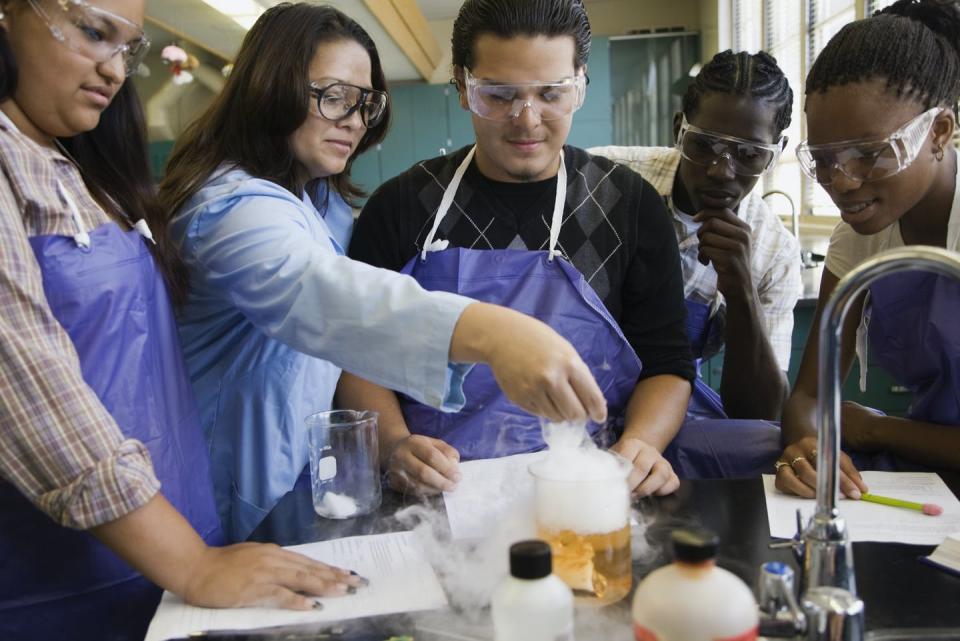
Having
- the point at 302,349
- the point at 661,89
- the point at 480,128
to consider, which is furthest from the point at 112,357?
the point at 661,89

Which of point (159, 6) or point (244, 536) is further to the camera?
point (159, 6)

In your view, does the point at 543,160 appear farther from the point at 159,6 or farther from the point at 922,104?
the point at 159,6

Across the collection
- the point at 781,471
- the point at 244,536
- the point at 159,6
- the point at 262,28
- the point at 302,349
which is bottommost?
the point at 244,536

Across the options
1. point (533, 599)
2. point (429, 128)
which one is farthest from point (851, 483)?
point (429, 128)

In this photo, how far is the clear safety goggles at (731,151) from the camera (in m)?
1.96

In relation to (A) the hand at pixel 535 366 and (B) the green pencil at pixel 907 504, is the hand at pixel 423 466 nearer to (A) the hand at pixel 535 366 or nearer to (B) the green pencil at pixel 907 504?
(A) the hand at pixel 535 366

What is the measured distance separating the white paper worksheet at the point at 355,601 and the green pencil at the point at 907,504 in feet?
2.26

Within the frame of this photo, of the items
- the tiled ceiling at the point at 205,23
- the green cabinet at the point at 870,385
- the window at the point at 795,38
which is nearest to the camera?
the green cabinet at the point at 870,385

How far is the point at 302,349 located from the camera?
3.59 feet

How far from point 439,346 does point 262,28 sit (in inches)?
31.4

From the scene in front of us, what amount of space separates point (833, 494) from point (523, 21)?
39.3 inches

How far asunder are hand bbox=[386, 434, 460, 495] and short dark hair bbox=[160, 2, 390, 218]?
549 mm

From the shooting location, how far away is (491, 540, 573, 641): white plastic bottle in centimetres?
69

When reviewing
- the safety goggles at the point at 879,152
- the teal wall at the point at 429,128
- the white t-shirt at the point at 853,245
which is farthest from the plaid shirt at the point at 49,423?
the teal wall at the point at 429,128
